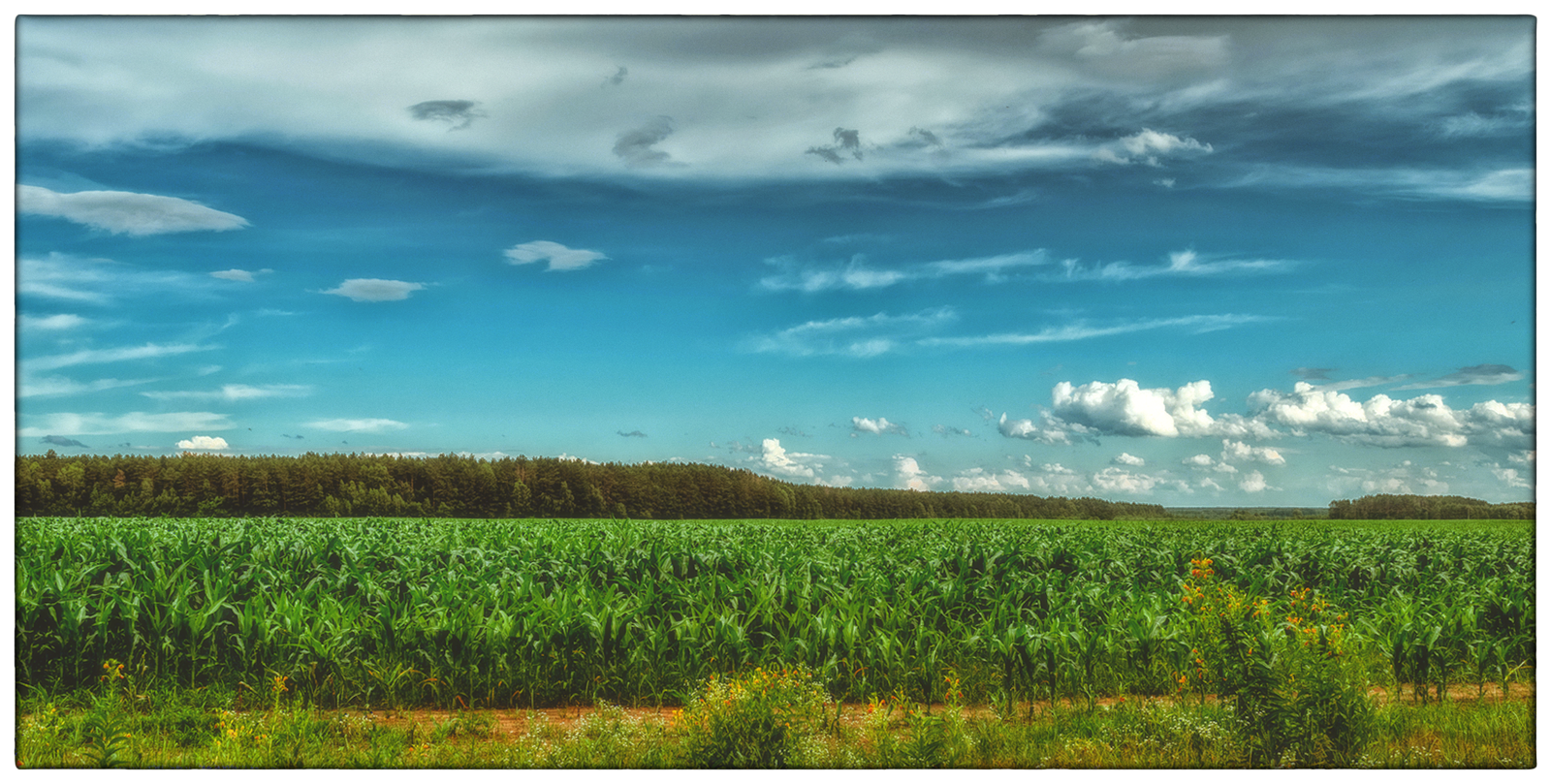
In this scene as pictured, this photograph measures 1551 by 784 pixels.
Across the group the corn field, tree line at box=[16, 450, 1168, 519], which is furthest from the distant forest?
Answer: the corn field

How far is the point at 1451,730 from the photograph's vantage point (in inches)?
311

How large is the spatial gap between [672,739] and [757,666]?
66.3 inches

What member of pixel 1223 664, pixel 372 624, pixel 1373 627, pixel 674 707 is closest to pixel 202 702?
pixel 372 624

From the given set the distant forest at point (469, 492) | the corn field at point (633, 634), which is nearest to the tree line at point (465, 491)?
the distant forest at point (469, 492)

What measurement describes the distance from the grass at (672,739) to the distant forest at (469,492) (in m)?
40.8

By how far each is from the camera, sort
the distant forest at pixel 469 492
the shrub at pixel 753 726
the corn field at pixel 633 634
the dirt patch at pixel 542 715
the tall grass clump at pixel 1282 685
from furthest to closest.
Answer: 1. the distant forest at pixel 469 492
2. the corn field at pixel 633 634
3. the dirt patch at pixel 542 715
4. the shrub at pixel 753 726
5. the tall grass clump at pixel 1282 685

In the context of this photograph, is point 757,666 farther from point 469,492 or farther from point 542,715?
point 469,492

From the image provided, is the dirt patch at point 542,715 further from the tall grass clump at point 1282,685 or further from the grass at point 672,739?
the tall grass clump at point 1282,685

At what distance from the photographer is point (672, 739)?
7.47 meters

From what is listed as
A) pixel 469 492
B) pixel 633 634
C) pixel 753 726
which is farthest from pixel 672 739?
pixel 469 492

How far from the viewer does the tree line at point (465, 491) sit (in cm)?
4266

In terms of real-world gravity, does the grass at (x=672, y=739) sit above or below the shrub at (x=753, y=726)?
below

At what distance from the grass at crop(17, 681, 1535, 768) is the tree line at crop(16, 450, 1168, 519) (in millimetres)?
39030

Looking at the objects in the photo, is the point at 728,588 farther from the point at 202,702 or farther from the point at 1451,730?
the point at 1451,730
